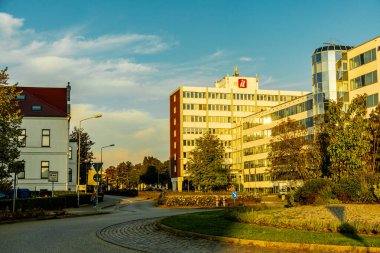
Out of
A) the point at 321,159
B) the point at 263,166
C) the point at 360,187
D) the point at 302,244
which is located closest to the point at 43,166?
the point at 321,159

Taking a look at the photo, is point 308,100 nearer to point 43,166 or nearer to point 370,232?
point 43,166

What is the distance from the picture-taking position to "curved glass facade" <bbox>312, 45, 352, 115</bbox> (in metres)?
71.6

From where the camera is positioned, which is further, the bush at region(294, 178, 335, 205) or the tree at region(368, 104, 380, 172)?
the tree at region(368, 104, 380, 172)

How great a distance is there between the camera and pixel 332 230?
14742 mm

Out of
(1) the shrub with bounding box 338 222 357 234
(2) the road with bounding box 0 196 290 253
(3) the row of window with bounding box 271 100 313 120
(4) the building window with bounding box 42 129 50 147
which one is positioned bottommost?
(2) the road with bounding box 0 196 290 253

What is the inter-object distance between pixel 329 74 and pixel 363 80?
257 inches

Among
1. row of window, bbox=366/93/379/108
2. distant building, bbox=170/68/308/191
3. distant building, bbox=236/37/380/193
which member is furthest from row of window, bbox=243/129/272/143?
row of window, bbox=366/93/379/108

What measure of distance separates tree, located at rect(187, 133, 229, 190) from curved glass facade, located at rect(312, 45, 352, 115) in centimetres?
1853

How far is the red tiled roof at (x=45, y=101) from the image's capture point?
181ft

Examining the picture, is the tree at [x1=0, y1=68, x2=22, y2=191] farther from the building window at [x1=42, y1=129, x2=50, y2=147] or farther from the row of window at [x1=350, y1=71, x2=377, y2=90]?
the row of window at [x1=350, y1=71, x2=377, y2=90]

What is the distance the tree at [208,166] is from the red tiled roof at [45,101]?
77.1ft

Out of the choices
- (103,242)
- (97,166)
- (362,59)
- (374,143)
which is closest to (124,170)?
(362,59)

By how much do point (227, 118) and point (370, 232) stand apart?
111 m

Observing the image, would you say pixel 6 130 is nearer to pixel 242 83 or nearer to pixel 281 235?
pixel 281 235
